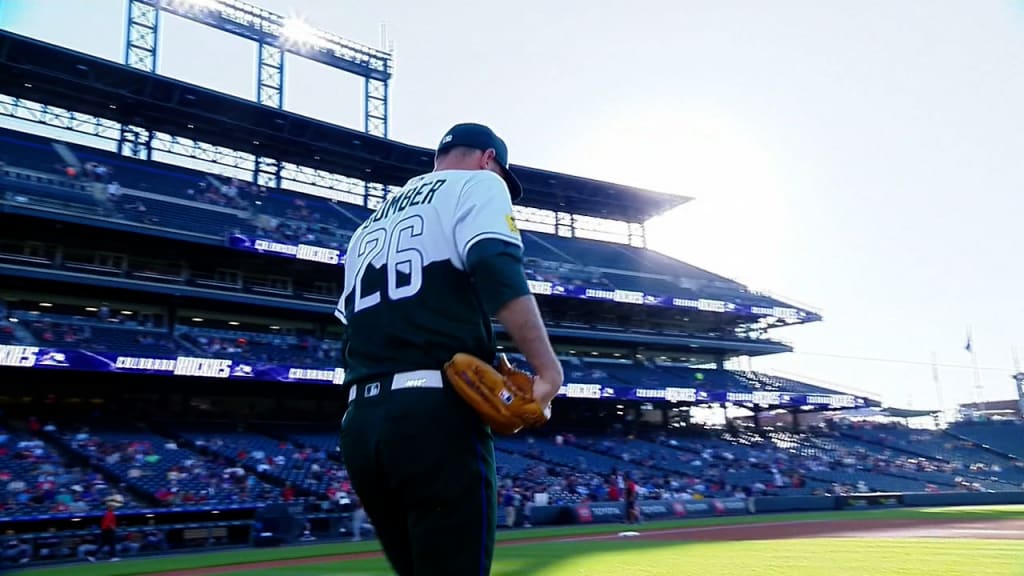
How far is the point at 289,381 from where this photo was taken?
104 ft

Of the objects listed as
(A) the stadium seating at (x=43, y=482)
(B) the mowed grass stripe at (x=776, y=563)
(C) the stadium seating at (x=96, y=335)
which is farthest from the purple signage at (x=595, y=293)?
(B) the mowed grass stripe at (x=776, y=563)

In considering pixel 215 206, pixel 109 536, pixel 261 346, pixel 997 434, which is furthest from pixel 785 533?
pixel 997 434

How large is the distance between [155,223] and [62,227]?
327 cm

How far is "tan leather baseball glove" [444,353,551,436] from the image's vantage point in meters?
2.32

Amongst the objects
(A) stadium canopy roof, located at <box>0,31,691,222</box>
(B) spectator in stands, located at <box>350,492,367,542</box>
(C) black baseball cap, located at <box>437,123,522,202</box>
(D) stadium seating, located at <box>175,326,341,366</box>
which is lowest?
(B) spectator in stands, located at <box>350,492,367,542</box>

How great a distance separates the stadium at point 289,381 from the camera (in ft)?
68.3

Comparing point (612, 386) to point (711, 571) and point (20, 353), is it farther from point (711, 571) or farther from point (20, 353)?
point (711, 571)

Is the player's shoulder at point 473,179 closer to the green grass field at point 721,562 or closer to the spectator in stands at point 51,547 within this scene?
the green grass field at point 721,562

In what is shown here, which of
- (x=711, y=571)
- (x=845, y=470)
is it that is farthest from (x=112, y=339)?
(x=845, y=470)

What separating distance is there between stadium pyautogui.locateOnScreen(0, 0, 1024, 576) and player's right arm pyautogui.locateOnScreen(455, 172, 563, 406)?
7.85m

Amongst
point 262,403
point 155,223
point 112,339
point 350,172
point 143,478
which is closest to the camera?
point 143,478

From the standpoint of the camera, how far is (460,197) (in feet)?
8.28

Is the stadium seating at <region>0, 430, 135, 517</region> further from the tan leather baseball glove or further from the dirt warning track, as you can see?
the tan leather baseball glove

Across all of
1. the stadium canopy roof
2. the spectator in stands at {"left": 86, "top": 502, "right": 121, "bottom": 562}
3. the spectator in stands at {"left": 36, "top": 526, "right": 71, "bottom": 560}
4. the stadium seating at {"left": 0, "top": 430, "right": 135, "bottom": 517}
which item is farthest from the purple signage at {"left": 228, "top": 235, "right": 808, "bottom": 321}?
the spectator in stands at {"left": 36, "top": 526, "right": 71, "bottom": 560}
